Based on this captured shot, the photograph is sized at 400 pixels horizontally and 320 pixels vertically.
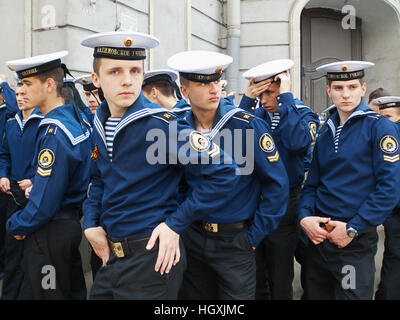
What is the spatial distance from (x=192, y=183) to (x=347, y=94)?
4.21ft

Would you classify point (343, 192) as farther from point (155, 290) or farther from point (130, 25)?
point (130, 25)

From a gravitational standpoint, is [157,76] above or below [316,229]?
above

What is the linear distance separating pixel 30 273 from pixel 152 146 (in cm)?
136

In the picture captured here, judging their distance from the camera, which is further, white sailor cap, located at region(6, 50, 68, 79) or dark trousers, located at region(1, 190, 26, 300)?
dark trousers, located at region(1, 190, 26, 300)

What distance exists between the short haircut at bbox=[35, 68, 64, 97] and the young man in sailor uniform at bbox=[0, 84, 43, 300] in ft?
0.94

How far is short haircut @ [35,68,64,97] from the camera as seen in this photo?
8.58 feet

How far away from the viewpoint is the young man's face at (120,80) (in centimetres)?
180

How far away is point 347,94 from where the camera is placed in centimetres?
258

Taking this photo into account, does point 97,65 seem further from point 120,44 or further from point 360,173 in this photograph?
point 360,173

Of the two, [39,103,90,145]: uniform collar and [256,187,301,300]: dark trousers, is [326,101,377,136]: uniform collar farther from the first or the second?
[39,103,90,145]: uniform collar

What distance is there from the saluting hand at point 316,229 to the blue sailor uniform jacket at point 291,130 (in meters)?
0.55

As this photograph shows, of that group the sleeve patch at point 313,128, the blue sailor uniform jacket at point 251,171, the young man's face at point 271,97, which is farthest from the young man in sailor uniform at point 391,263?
the blue sailor uniform jacket at point 251,171

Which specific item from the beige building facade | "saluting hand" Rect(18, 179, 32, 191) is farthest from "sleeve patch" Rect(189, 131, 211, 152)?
the beige building facade

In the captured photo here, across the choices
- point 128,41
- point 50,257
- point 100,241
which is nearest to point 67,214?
point 50,257
